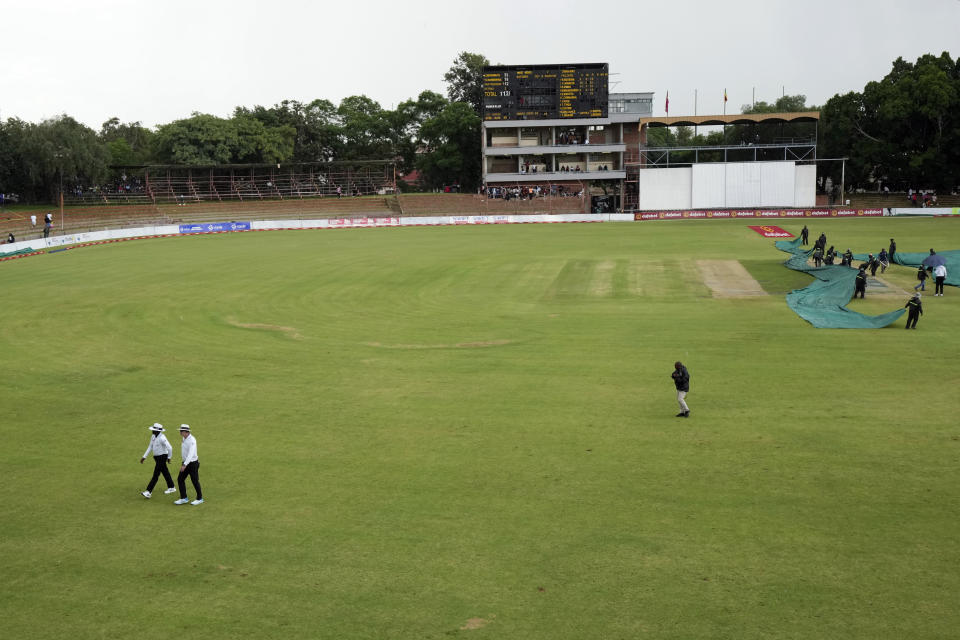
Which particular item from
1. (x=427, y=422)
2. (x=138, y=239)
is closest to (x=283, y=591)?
(x=427, y=422)

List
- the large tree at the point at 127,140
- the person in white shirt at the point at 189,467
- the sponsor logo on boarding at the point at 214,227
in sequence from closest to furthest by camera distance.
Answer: the person in white shirt at the point at 189,467 < the sponsor logo on boarding at the point at 214,227 < the large tree at the point at 127,140

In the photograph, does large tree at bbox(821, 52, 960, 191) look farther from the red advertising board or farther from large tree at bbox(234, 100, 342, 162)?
large tree at bbox(234, 100, 342, 162)

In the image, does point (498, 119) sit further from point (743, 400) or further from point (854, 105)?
point (743, 400)

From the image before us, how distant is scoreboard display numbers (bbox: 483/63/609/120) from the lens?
102 meters

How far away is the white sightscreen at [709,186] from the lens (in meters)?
98.1

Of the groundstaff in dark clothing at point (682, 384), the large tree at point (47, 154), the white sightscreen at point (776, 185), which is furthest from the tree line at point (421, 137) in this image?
the groundstaff in dark clothing at point (682, 384)

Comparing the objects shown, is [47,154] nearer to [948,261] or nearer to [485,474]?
[948,261]

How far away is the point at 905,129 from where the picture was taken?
98312mm

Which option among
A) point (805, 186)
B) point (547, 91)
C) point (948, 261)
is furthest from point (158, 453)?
point (805, 186)

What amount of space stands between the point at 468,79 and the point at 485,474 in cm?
12938

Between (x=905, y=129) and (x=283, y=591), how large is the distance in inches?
4249

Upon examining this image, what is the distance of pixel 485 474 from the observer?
15805mm

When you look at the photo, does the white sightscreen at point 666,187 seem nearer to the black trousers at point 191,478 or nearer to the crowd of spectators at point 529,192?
the crowd of spectators at point 529,192

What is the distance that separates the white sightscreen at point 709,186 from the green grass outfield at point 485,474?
6503cm
